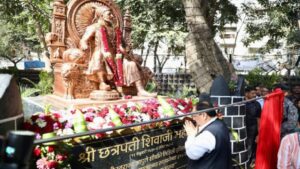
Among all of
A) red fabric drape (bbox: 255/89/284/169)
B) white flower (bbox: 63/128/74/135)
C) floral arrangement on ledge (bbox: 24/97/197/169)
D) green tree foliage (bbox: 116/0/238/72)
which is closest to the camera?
floral arrangement on ledge (bbox: 24/97/197/169)

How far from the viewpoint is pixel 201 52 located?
5945 millimetres

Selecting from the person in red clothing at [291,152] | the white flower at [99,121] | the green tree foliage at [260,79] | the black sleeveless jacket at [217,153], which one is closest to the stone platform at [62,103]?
the white flower at [99,121]

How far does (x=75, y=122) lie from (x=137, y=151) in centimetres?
70

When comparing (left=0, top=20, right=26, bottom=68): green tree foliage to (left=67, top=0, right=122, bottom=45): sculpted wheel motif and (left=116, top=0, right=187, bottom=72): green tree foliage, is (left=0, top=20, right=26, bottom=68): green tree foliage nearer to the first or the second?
(left=116, top=0, right=187, bottom=72): green tree foliage

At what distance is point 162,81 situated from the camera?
1493 centimetres

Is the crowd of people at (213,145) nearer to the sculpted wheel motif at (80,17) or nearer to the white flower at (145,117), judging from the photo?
the white flower at (145,117)

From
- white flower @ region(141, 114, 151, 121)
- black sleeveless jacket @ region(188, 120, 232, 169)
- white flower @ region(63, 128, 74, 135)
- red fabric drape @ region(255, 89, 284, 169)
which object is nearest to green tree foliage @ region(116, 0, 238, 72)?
red fabric drape @ region(255, 89, 284, 169)

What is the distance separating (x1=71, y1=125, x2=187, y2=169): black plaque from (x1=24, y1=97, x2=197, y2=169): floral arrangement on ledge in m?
0.10

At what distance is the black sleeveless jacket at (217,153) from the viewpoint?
2.95m

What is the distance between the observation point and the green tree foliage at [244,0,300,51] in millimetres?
15676

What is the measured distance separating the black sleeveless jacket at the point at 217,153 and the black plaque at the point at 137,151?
2.31 ft

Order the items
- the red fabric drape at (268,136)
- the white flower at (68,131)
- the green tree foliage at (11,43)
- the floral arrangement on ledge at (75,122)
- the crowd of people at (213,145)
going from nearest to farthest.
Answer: the floral arrangement on ledge at (75,122) → the crowd of people at (213,145) → the white flower at (68,131) → the red fabric drape at (268,136) → the green tree foliage at (11,43)

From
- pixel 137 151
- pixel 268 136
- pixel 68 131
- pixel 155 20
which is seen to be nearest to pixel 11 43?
pixel 155 20

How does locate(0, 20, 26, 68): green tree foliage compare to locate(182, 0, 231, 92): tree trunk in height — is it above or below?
above
